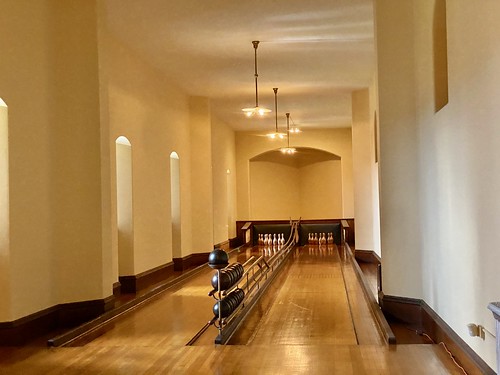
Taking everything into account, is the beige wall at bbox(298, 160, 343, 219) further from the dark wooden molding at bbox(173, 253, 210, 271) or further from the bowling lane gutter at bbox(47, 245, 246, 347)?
the bowling lane gutter at bbox(47, 245, 246, 347)

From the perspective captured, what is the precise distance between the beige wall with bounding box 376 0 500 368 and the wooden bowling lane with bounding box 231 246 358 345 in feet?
2.89

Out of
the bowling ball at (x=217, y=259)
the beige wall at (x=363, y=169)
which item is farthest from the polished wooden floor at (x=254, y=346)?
the beige wall at (x=363, y=169)

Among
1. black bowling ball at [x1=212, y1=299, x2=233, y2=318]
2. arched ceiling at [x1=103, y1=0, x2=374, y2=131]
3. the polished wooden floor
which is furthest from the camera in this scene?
arched ceiling at [x1=103, y1=0, x2=374, y2=131]

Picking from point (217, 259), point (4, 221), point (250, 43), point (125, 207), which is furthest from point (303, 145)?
point (4, 221)

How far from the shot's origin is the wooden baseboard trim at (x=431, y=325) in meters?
4.46

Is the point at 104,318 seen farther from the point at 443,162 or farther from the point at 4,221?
the point at 443,162

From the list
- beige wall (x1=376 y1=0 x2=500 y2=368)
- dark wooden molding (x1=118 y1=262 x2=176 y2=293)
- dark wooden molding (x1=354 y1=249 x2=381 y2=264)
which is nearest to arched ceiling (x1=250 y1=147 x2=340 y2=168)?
dark wooden molding (x1=354 y1=249 x2=381 y2=264)

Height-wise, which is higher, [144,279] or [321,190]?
[321,190]

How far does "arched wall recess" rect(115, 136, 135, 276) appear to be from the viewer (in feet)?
32.7

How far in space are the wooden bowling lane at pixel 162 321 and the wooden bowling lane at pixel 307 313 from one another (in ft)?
2.17

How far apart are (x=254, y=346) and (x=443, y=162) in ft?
7.65

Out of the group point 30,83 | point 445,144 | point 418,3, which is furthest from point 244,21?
point 445,144

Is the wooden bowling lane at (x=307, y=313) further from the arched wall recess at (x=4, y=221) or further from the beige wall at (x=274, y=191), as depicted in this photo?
the beige wall at (x=274, y=191)

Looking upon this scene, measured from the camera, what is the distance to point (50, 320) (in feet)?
22.3
